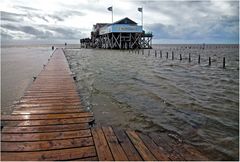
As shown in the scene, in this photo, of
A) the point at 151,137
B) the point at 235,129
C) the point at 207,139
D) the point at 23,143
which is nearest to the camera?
the point at 23,143

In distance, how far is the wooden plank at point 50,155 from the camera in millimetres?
3785

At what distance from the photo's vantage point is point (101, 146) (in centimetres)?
423

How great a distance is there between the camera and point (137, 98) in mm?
9539

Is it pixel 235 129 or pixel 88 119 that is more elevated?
pixel 88 119

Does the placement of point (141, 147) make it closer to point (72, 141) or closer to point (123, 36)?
point (72, 141)

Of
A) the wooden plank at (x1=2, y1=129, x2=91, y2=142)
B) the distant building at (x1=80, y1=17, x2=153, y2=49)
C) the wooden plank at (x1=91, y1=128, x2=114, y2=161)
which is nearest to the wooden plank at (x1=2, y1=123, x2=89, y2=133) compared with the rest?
the wooden plank at (x1=2, y1=129, x2=91, y2=142)

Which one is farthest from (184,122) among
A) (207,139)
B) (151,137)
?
(151,137)

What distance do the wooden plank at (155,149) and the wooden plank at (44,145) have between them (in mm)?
1084

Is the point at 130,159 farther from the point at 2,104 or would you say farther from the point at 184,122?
the point at 2,104

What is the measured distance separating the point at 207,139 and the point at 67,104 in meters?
4.17

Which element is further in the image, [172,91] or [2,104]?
[172,91]

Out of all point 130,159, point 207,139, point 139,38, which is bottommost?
point 207,139

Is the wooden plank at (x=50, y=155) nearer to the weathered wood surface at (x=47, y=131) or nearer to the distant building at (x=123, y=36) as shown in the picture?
the weathered wood surface at (x=47, y=131)

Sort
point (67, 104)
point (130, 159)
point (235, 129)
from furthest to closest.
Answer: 1. point (67, 104)
2. point (235, 129)
3. point (130, 159)
